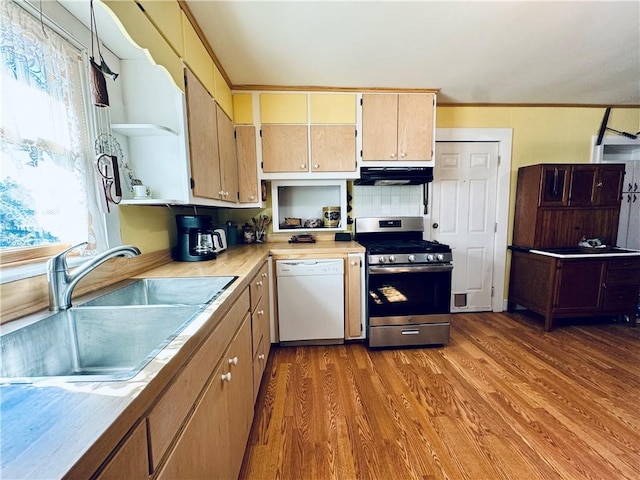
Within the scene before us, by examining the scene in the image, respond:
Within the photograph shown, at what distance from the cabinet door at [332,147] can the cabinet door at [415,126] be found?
1.48 feet

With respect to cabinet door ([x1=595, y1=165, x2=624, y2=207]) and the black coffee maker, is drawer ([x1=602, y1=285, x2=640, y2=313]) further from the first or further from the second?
the black coffee maker

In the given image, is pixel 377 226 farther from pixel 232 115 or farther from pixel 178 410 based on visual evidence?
pixel 178 410

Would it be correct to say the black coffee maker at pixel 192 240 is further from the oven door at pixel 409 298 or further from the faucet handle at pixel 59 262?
the oven door at pixel 409 298

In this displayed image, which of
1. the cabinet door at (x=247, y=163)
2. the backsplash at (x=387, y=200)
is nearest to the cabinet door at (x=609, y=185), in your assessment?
the backsplash at (x=387, y=200)

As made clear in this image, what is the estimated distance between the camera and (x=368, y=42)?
72.3 inches

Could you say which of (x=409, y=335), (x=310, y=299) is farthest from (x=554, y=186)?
(x=310, y=299)

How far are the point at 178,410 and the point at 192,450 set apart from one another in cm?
16

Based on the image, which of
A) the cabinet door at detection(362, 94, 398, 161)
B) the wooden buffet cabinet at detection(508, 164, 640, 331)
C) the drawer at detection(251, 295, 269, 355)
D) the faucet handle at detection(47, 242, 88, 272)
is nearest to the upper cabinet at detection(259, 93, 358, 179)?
the cabinet door at detection(362, 94, 398, 161)

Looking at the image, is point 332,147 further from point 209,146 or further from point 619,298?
point 619,298

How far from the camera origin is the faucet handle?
35.8 inches

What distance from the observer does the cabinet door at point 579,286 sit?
2.59m

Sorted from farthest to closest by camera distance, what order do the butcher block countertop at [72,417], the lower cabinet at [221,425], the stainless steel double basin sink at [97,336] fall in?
the stainless steel double basin sink at [97,336], the lower cabinet at [221,425], the butcher block countertop at [72,417]

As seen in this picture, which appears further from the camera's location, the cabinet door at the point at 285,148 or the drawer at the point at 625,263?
the drawer at the point at 625,263

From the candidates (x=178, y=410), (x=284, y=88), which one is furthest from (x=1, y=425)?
(x=284, y=88)
